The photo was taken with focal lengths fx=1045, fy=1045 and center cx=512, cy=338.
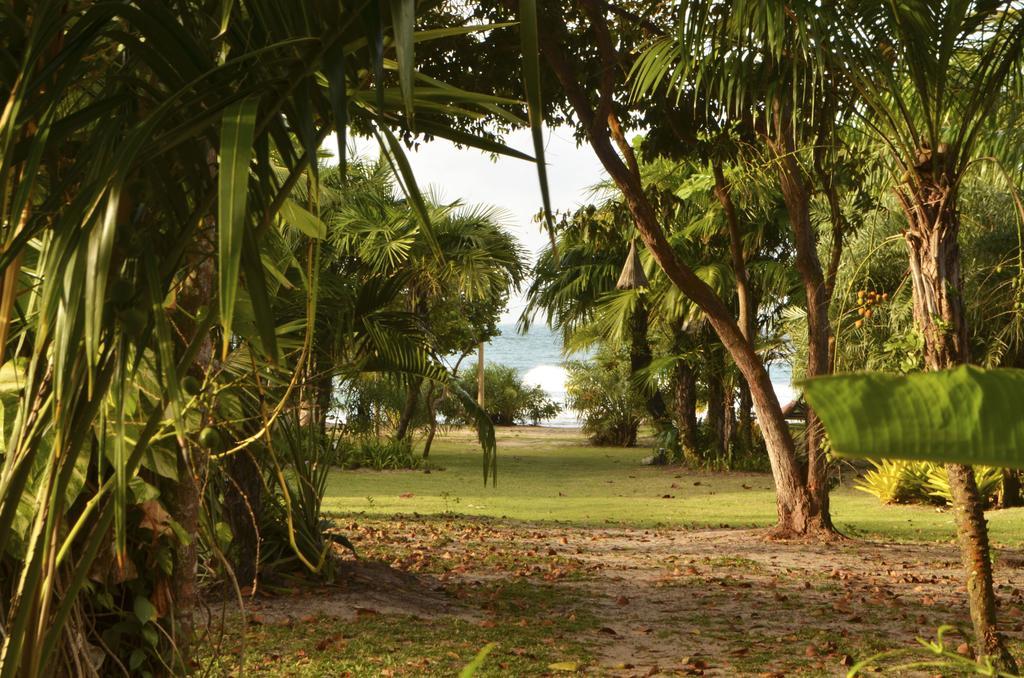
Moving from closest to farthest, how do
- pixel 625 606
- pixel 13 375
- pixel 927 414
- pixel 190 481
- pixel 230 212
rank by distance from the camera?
pixel 927 414, pixel 230 212, pixel 13 375, pixel 190 481, pixel 625 606


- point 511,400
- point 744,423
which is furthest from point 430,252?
point 511,400

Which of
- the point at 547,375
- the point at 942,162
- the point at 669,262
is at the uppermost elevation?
the point at 547,375

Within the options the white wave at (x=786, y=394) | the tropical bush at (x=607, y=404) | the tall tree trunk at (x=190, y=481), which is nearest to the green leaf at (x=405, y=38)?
the white wave at (x=786, y=394)

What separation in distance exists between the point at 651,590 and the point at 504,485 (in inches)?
332

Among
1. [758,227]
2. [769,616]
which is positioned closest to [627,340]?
[758,227]

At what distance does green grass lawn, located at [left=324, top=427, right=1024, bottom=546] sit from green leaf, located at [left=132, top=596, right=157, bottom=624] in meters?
6.76

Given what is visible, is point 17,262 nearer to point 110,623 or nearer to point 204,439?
point 204,439

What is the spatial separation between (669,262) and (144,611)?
646cm

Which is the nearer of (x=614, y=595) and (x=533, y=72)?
(x=533, y=72)

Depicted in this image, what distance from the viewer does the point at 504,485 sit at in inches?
619

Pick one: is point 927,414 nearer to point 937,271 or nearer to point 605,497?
point 937,271

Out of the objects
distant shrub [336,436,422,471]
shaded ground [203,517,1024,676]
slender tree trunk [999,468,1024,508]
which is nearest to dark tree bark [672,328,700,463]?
distant shrub [336,436,422,471]

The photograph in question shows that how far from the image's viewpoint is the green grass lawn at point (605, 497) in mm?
11484

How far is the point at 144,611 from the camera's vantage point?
2.88m
